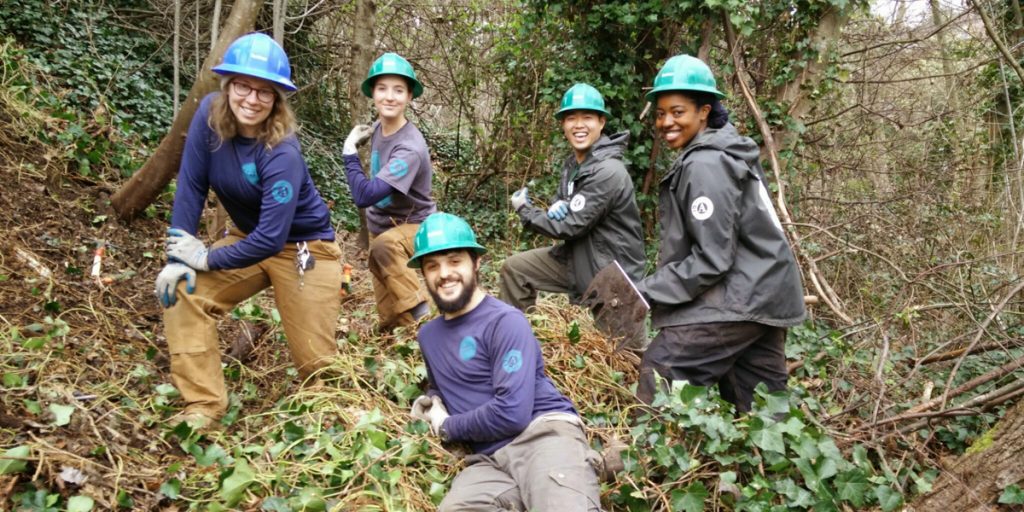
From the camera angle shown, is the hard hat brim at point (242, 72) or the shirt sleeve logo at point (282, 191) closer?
the hard hat brim at point (242, 72)

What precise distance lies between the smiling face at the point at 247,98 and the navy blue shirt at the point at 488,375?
50.1 inches

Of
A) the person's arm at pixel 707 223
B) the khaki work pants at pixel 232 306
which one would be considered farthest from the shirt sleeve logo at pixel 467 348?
the khaki work pants at pixel 232 306

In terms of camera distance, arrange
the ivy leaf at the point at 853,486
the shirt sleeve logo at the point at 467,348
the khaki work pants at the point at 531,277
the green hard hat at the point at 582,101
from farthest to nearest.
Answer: the khaki work pants at the point at 531,277
the green hard hat at the point at 582,101
the shirt sleeve logo at the point at 467,348
the ivy leaf at the point at 853,486

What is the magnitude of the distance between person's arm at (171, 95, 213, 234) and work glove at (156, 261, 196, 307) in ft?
0.64

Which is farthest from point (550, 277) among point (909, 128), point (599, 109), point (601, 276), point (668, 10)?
point (909, 128)

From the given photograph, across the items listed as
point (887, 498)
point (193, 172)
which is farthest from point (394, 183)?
point (887, 498)

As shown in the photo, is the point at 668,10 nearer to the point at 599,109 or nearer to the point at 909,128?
the point at 599,109

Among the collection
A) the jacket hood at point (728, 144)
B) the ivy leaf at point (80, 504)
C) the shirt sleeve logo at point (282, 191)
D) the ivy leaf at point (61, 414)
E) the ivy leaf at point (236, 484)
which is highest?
the jacket hood at point (728, 144)

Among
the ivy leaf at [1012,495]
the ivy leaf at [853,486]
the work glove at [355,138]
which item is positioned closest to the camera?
the ivy leaf at [1012,495]

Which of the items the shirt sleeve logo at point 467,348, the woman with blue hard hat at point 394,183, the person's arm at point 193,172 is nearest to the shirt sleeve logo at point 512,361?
the shirt sleeve logo at point 467,348

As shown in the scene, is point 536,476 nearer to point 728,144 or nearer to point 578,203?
point 728,144

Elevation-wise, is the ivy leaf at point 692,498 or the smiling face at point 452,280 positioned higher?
A: the smiling face at point 452,280

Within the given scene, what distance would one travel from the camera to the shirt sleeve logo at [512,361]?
2.78m

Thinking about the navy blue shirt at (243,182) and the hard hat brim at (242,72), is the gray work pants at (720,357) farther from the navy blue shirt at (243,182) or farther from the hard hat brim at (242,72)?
the hard hat brim at (242,72)
